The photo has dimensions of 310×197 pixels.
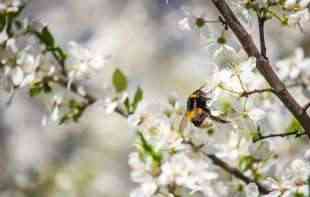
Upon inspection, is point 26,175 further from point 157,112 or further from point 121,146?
point 157,112

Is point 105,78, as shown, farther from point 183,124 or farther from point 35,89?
point 183,124

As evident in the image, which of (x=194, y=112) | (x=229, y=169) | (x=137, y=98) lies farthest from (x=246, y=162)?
(x=194, y=112)

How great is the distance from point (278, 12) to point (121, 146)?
2.23 m

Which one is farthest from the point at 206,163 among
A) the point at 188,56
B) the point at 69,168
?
the point at 188,56

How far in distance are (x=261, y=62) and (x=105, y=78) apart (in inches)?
76.7

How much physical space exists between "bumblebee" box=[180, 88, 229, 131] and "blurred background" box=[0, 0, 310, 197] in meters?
1.60

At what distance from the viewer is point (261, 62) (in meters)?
0.81

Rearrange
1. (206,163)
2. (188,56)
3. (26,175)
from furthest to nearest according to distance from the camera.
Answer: (188,56)
(26,175)
(206,163)

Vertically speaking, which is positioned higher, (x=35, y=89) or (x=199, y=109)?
(x=199, y=109)

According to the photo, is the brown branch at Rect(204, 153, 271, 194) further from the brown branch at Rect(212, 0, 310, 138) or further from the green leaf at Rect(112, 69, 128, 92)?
the brown branch at Rect(212, 0, 310, 138)

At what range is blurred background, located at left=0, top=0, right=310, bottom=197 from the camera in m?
2.64

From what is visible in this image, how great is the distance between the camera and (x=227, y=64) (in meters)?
0.86

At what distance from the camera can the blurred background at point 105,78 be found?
2641 mm

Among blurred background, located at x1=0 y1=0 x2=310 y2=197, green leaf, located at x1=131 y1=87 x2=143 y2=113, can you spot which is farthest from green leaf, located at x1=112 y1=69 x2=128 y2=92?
blurred background, located at x1=0 y1=0 x2=310 y2=197
